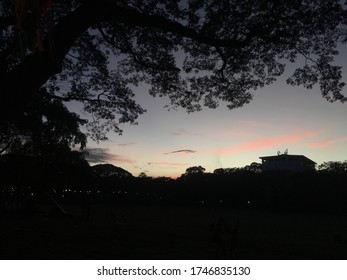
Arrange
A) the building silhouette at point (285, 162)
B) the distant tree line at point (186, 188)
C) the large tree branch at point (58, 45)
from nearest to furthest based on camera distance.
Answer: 1. the large tree branch at point (58, 45)
2. the distant tree line at point (186, 188)
3. the building silhouette at point (285, 162)

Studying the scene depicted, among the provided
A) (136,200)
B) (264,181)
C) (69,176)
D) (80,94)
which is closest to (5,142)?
(69,176)

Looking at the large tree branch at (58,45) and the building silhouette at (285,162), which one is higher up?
the building silhouette at (285,162)

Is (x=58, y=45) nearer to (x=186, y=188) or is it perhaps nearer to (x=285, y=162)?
(x=186, y=188)

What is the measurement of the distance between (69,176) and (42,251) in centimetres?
2742

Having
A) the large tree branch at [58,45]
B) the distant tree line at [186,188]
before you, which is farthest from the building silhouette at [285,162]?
the large tree branch at [58,45]

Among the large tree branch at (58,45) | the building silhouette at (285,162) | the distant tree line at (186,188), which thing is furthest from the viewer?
the building silhouette at (285,162)

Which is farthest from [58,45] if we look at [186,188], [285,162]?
[285,162]

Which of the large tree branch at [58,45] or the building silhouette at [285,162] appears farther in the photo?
the building silhouette at [285,162]

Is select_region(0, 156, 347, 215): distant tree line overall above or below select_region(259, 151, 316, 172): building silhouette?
below

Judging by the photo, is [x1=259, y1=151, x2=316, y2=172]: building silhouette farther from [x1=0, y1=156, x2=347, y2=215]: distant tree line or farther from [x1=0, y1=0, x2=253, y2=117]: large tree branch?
[x1=0, y1=0, x2=253, y2=117]: large tree branch

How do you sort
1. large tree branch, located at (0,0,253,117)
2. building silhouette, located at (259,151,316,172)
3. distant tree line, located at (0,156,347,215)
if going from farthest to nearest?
building silhouette, located at (259,151,316,172), distant tree line, located at (0,156,347,215), large tree branch, located at (0,0,253,117)

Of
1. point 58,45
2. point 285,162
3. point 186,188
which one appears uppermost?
point 285,162

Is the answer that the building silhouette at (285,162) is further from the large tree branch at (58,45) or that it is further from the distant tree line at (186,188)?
the large tree branch at (58,45)

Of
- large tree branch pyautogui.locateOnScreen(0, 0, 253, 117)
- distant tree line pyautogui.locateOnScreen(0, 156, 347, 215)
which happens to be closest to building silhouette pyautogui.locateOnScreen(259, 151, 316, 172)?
distant tree line pyautogui.locateOnScreen(0, 156, 347, 215)
